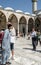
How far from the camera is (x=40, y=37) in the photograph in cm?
874

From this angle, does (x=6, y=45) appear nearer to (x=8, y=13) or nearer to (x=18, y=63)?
(x=18, y=63)

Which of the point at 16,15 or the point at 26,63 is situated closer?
the point at 26,63

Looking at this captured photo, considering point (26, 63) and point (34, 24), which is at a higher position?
point (34, 24)

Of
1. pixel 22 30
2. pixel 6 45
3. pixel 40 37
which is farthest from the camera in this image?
pixel 22 30

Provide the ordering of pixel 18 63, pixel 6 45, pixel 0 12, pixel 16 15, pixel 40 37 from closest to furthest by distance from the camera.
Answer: pixel 6 45
pixel 18 63
pixel 40 37
pixel 0 12
pixel 16 15

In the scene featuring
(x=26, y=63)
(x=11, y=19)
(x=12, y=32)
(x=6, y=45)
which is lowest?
(x=26, y=63)

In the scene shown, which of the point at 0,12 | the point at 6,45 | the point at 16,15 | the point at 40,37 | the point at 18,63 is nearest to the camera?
the point at 6,45

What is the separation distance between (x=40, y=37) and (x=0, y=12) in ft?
77.0

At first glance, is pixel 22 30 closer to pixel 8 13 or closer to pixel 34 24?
pixel 34 24

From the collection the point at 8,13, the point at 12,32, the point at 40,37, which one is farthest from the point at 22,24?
the point at 12,32

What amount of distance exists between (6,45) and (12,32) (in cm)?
115

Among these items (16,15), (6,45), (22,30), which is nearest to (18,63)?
(6,45)

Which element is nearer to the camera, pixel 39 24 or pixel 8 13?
pixel 8 13

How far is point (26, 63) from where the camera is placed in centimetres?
555
